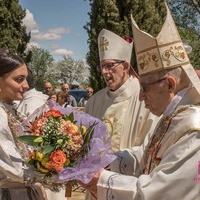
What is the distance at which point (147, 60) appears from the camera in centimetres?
291

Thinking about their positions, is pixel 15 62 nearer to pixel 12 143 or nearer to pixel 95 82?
pixel 12 143

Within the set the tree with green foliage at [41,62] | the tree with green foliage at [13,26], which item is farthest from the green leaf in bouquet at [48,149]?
the tree with green foliage at [41,62]

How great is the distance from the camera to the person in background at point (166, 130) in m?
2.33

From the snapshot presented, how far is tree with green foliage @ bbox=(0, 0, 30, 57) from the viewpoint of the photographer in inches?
742

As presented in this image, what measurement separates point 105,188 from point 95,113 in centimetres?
251

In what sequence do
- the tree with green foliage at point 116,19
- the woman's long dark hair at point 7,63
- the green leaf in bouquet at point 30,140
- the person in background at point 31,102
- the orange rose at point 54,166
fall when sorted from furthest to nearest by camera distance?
the tree with green foliage at point 116,19 → the person in background at point 31,102 → the woman's long dark hair at point 7,63 → the green leaf in bouquet at point 30,140 → the orange rose at point 54,166

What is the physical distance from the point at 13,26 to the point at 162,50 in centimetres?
1733

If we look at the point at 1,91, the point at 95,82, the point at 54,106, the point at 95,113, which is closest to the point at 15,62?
the point at 1,91

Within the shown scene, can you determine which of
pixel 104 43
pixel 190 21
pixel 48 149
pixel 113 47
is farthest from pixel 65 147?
pixel 190 21

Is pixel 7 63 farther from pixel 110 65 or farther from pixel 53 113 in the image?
pixel 110 65

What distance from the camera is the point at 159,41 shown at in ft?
9.62

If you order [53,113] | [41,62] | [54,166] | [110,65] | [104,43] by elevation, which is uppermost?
[41,62]

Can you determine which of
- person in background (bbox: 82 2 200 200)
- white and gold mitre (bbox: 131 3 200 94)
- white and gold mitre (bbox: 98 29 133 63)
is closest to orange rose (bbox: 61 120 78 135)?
person in background (bbox: 82 2 200 200)

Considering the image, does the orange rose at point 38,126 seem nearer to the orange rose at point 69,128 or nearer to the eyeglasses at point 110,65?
the orange rose at point 69,128
